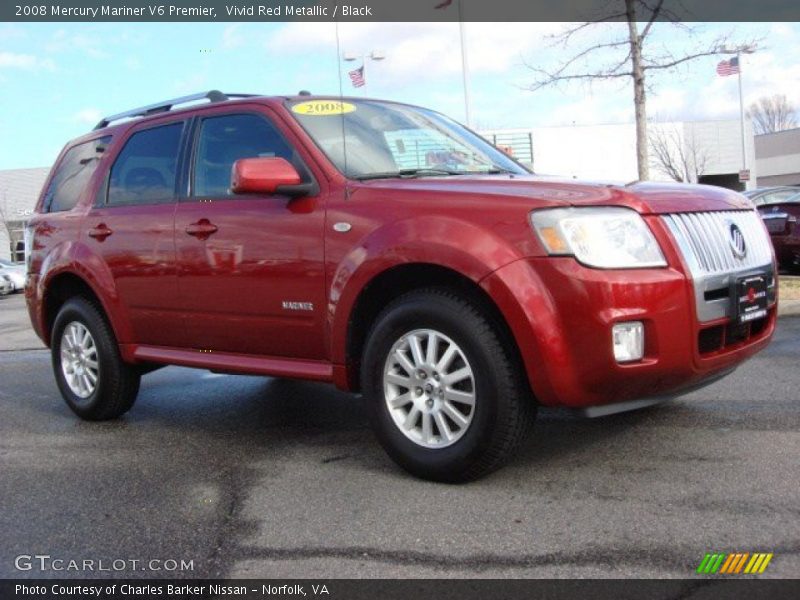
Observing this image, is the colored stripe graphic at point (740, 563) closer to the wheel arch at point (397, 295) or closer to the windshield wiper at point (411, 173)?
the wheel arch at point (397, 295)

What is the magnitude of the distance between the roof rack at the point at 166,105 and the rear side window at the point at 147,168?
0.63ft

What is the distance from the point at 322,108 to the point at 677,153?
41007mm

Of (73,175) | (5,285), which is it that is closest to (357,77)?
(73,175)

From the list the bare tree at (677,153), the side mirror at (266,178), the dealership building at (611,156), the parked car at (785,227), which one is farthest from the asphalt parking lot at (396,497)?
the bare tree at (677,153)

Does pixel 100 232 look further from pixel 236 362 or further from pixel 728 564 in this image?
pixel 728 564

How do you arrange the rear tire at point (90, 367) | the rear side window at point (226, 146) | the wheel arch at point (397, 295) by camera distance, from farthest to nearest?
the rear tire at point (90, 367), the rear side window at point (226, 146), the wheel arch at point (397, 295)

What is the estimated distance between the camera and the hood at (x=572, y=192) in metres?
3.61

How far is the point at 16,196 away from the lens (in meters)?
49.7

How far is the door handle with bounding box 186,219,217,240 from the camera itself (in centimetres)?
476

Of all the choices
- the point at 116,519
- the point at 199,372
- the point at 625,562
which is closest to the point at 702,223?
the point at 625,562

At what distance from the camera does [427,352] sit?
12.7 feet

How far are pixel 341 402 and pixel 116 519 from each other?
2.44m

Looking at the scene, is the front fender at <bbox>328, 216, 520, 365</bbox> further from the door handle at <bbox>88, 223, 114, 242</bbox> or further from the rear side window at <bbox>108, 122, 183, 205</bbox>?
the door handle at <bbox>88, 223, 114, 242</bbox>

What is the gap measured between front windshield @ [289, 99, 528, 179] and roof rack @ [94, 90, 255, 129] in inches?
26.9
